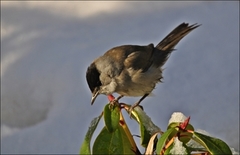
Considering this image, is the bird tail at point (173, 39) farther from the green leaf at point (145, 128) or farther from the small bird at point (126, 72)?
the green leaf at point (145, 128)

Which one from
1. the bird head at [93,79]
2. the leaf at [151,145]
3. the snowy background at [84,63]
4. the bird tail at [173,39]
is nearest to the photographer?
the leaf at [151,145]

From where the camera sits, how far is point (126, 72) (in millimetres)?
2814

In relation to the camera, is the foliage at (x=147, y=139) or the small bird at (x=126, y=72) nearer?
the foliage at (x=147, y=139)

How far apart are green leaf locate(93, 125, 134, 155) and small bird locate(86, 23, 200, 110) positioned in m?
1.27

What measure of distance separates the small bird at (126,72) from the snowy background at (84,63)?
1.84 feet

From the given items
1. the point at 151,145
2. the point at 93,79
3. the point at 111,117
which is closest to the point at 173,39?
the point at 93,79

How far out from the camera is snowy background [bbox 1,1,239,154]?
430 centimetres

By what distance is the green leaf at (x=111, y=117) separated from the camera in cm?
121

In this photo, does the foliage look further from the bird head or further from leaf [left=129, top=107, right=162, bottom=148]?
the bird head

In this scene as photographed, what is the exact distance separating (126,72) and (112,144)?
1630 mm

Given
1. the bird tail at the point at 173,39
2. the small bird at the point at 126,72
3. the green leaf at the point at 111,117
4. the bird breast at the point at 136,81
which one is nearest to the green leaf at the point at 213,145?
the green leaf at the point at 111,117

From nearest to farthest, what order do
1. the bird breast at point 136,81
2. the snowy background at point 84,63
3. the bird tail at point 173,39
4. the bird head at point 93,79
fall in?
the bird head at point 93,79 → the bird breast at point 136,81 → the bird tail at point 173,39 → the snowy background at point 84,63

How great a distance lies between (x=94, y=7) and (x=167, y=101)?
1.78 meters

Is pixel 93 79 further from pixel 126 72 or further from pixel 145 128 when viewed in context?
pixel 145 128
